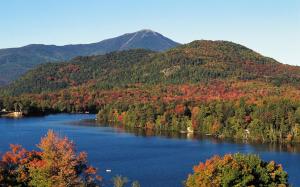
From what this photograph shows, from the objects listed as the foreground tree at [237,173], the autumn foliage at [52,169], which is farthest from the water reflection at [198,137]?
the autumn foliage at [52,169]

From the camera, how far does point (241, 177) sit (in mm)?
50219

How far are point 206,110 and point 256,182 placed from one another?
241 feet

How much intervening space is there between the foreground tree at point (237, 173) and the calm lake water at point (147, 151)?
48.7 ft

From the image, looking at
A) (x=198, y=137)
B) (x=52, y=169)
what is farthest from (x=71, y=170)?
(x=198, y=137)

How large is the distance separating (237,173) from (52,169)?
15.8 meters

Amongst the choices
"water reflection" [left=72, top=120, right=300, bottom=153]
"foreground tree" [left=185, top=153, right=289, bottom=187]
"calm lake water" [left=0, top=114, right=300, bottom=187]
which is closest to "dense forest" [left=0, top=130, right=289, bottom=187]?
"foreground tree" [left=185, top=153, right=289, bottom=187]

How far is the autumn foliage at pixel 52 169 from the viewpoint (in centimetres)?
4175

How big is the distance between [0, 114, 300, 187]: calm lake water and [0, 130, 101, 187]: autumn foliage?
2115 centimetres

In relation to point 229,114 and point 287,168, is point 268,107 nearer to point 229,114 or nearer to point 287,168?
point 229,114

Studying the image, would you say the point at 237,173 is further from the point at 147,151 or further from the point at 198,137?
the point at 198,137

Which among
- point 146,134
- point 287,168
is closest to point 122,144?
point 146,134

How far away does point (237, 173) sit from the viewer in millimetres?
49719

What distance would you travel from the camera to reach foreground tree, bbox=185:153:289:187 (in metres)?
49.8

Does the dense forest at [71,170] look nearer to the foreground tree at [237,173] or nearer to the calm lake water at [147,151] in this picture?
the foreground tree at [237,173]
